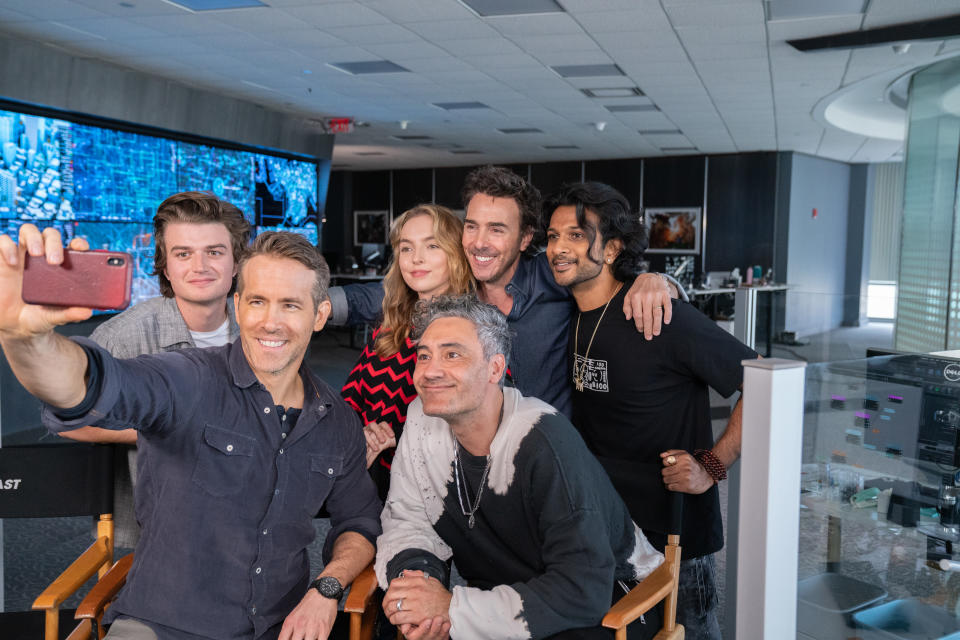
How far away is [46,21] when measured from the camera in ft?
19.0

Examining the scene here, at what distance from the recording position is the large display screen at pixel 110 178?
6547 millimetres

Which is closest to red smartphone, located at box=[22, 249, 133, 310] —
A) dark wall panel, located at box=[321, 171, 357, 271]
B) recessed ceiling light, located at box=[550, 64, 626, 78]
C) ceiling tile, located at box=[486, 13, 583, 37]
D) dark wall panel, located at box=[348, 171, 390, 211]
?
ceiling tile, located at box=[486, 13, 583, 37]

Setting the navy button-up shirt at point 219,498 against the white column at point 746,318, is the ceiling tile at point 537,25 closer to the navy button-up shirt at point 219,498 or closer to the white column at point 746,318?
the white column at point 746,318

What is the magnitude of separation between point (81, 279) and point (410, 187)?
644 inches

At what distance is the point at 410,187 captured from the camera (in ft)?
56.4

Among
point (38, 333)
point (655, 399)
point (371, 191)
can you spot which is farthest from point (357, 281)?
point (38, 333)

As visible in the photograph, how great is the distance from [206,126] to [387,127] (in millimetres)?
2944

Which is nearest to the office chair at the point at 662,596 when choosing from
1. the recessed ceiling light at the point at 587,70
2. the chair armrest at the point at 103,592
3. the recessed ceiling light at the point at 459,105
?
the chair armrest at the point at 103,592

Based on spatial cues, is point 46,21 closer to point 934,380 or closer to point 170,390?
point 170,390

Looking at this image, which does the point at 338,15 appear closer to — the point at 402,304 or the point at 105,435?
the point at 402,304

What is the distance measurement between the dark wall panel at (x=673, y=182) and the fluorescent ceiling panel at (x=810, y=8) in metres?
9.42

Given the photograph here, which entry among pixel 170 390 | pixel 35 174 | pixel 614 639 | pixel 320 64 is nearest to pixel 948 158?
pixel 320 64

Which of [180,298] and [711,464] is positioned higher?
[180,298]

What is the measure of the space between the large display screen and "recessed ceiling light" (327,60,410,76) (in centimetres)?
236
